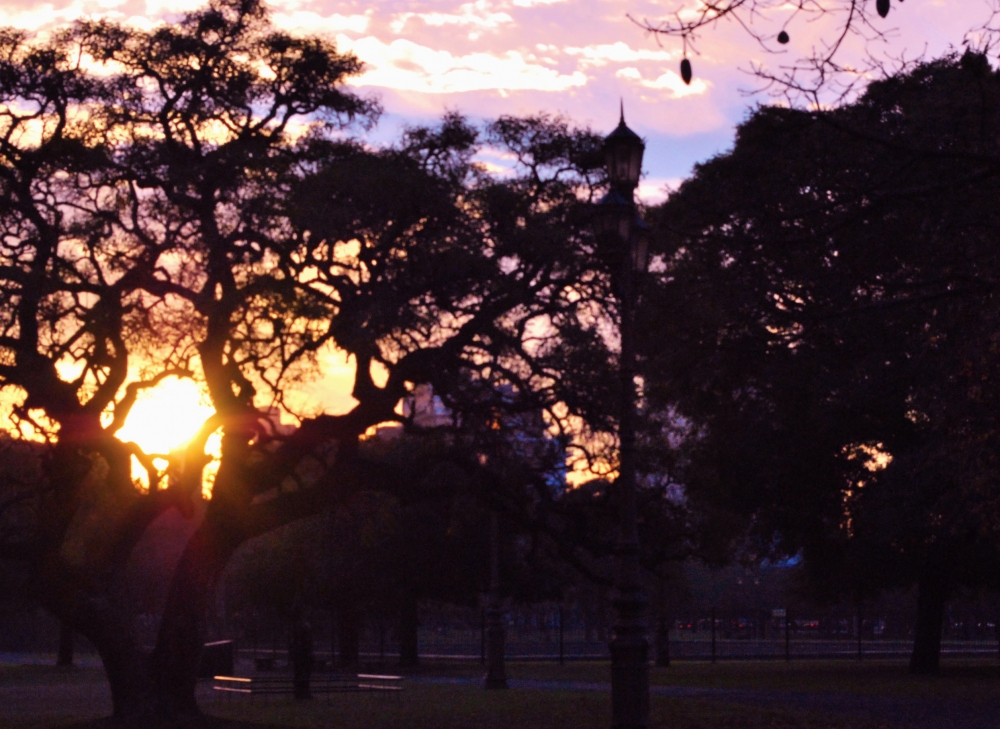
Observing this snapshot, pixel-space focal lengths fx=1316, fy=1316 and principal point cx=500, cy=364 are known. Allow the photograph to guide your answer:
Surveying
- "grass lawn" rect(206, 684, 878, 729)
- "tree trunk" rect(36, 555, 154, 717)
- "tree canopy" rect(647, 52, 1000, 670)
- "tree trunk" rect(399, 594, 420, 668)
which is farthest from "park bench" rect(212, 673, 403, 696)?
"tree trunk" rect(399, 594, 420, 668)

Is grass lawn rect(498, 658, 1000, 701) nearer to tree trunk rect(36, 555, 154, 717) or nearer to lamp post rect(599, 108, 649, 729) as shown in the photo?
lamp post rect(599, 108, 649, 729)

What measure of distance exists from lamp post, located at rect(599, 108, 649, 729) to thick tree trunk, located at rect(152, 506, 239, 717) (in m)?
9.62

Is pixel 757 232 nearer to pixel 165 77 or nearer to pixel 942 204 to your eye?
pixel 942 204

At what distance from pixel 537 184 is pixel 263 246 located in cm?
461

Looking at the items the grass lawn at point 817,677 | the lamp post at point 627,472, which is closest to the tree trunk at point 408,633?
the grass lawn at point 817,677

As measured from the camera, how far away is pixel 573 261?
20.9 meters

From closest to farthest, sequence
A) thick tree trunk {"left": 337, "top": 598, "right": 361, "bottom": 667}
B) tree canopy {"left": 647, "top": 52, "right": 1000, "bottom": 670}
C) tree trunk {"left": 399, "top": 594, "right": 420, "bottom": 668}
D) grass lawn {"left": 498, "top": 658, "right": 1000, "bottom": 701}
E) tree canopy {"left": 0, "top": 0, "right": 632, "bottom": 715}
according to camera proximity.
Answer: tree canopy {"left": 647, "top": 52, "right": 1000, "bottom": 670} → tree canopy {"left": 0, "top": 0, "right": 632, "bottom": 715} → grass lawn {"left": 498, "top": 658, "right": 1000, "bottom": 701} → tree trunk {"left": 399, "top": 594, "right": 420, "bottom": 668} → thick tree trunk {"left": 337, "top": 598, "right": 361, "bottom": 667}

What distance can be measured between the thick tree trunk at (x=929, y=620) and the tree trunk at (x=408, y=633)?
2045 centimetres

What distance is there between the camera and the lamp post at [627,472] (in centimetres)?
1397

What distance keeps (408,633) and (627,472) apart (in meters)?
41.6

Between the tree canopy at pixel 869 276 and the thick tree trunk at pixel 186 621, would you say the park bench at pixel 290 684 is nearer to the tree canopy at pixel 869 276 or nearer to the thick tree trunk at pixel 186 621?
the thick tree trunk at pixel 186 621

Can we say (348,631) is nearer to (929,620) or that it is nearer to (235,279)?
(929,620)

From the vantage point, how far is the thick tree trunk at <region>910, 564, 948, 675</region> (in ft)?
134

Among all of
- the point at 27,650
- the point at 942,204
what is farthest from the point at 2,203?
the point at 27,650
